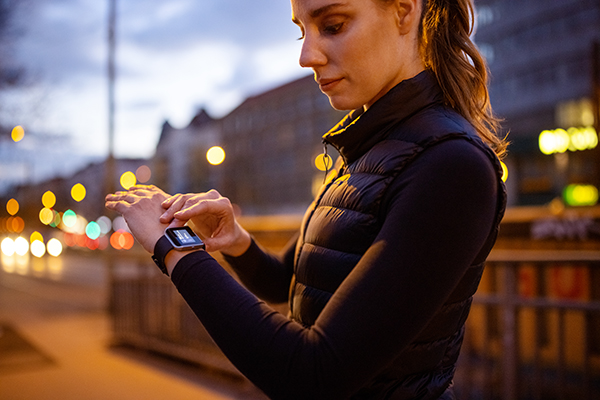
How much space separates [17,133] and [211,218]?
26.7 feet

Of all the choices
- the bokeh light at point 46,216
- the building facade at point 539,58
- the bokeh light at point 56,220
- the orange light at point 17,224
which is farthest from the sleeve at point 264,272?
the bokeh light at point 56,220

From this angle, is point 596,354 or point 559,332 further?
point 596,354

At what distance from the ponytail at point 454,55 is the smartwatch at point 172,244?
0.70 m

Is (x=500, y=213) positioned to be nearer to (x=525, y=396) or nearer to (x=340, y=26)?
(x=340, y=26)

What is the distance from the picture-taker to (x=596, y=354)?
440 centimetres

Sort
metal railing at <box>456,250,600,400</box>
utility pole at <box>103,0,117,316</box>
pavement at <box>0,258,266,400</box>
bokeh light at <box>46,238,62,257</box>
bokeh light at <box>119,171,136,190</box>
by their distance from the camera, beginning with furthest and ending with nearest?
bokeh light at <box>46,238,62,257</box> → bokeh light at <box>119,171,136,190</box> → utility pole at <box>103,0,117,316</box> → pavement at <box>0,258,266,400</box> → metal railing at <box>456,250,600,400</box>

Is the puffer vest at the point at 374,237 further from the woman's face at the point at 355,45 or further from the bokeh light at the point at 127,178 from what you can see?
the bokeh light at the point at 127,178

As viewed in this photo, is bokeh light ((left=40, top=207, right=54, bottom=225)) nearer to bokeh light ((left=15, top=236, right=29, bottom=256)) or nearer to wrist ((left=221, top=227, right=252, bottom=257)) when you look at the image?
bokeh light ((left=15, top=236, right=29, bottom=256))

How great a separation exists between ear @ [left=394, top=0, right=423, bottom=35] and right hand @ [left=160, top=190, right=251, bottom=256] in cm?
62

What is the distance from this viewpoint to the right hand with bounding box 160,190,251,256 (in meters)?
1.26

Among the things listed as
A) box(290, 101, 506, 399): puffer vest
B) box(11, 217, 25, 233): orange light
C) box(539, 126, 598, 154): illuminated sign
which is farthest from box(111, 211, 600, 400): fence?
box(11, 217, 25, 233): orange light

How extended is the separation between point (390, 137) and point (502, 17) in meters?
40.0

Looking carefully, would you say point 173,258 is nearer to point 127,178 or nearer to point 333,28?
point 333,28

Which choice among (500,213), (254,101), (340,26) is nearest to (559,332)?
(500,213)
